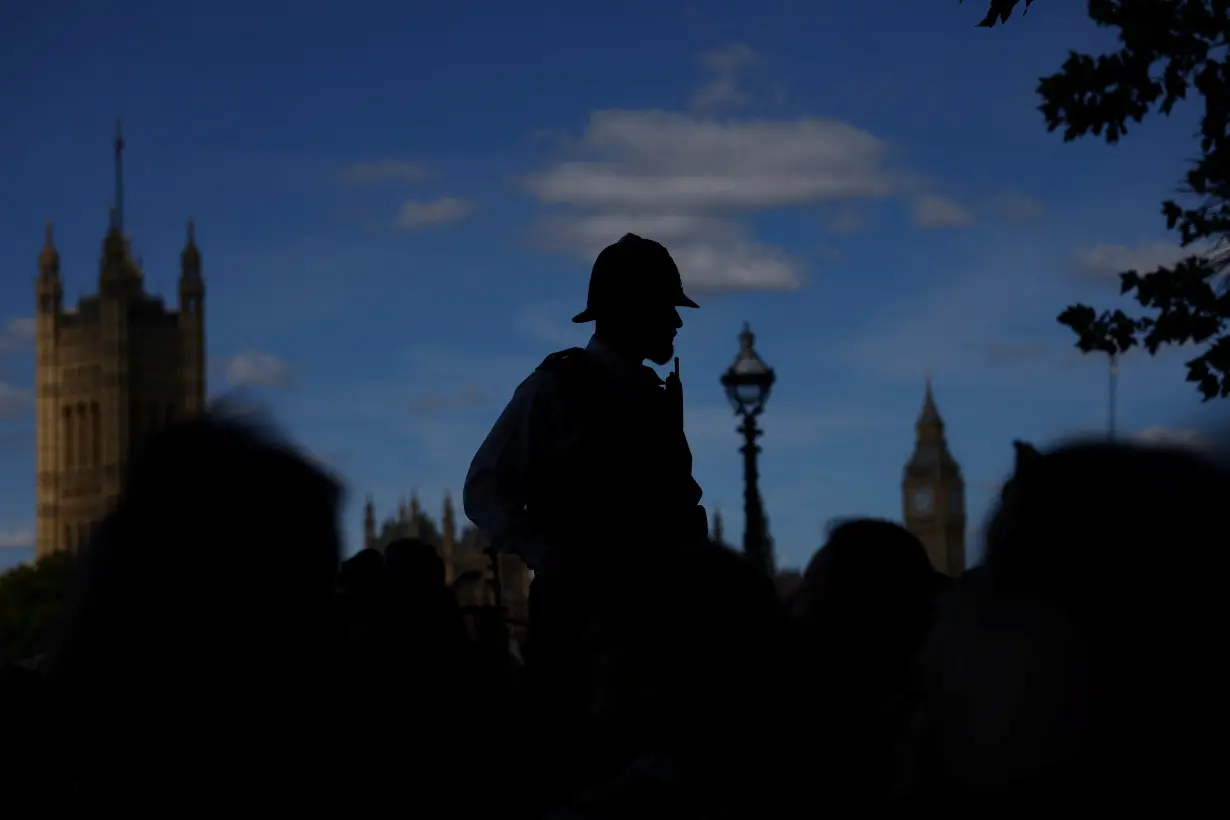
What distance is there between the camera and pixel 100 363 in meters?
150

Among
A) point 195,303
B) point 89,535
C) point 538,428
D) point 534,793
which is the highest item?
point 195,303

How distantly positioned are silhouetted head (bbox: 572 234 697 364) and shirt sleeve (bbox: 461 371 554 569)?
0.30m

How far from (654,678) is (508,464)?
73.4 inches

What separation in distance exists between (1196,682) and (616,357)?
3.19 metres

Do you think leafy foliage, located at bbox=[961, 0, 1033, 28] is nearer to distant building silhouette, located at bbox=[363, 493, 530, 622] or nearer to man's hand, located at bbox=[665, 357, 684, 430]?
man's hand, located at bbox=[665, 357, 684, 430]

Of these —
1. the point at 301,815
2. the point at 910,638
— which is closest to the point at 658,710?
the point at 301,815

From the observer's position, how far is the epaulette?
213 inches

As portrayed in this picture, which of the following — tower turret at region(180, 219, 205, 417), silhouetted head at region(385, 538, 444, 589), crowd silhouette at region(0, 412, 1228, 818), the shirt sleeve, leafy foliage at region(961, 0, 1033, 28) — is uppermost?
tower turret at region(180, 219, 205, 417)

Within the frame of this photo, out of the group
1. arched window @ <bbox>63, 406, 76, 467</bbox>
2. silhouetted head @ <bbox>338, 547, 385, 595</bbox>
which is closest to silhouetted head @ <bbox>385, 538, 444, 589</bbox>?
silhouetted head @ <bbox>338, 547, 385, 595</bbox>

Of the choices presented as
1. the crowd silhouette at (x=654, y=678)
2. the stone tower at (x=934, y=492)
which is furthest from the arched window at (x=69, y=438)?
the crowd silhouette at (x=654, y=678)

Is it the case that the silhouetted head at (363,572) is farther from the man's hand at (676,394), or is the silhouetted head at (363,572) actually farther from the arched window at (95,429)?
the arched window at (95,429)

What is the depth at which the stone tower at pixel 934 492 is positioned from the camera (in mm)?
114812

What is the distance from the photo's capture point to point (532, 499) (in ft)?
17.6

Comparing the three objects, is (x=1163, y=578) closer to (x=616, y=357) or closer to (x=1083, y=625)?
(x=1083, y=625)
